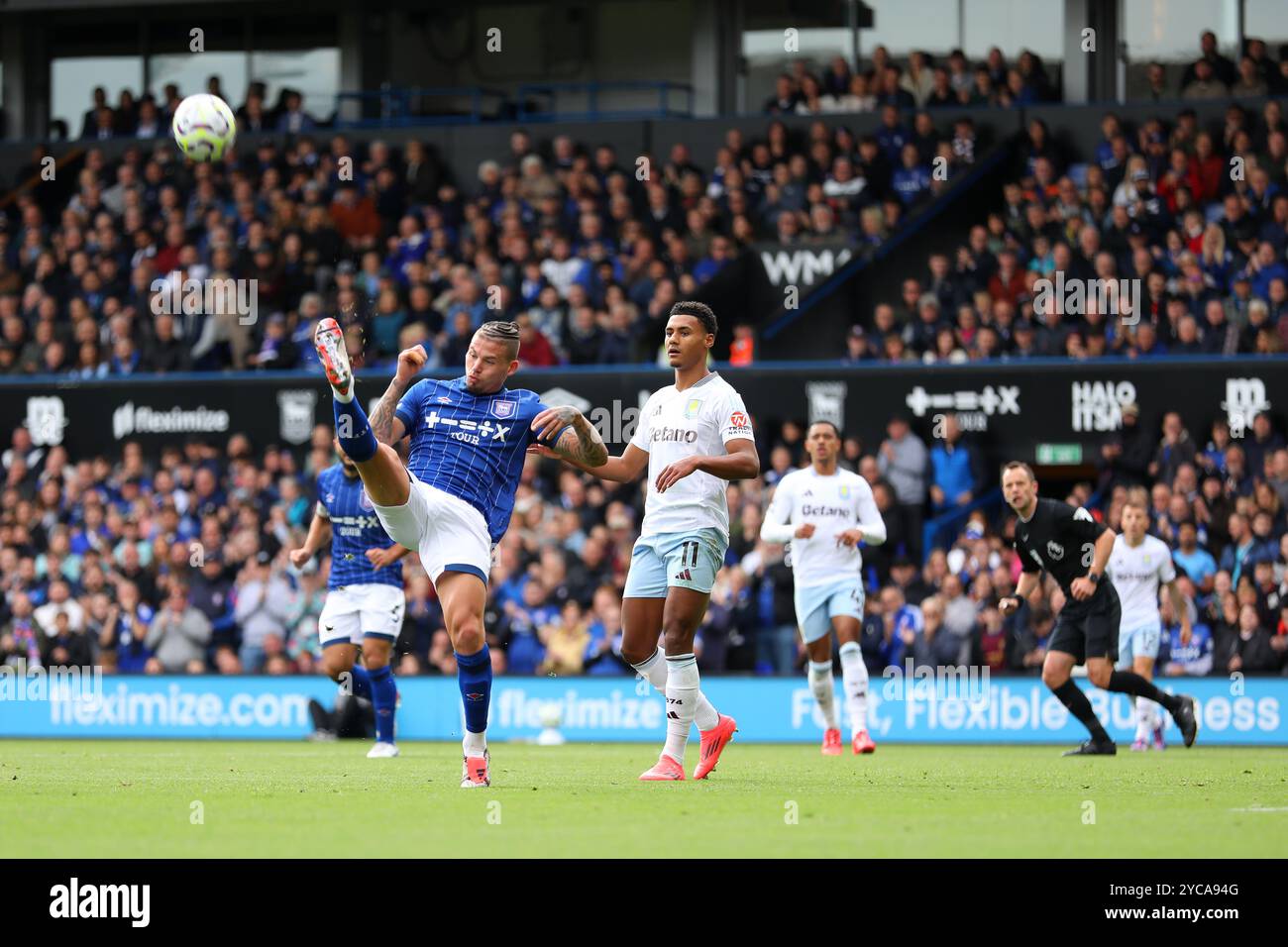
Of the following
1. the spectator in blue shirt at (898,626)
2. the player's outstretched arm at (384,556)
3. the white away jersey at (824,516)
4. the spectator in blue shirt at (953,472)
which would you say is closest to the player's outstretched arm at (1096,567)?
the white away jersey at (824,516)

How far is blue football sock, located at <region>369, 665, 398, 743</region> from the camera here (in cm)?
1539

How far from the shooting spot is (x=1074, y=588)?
15.3 metres

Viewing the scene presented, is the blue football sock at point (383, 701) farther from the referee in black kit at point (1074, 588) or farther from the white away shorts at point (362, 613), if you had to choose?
the referee in black kit at point (1074, 588)

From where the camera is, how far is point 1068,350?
72.7 feet

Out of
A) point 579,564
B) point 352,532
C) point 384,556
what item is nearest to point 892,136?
point 579,564

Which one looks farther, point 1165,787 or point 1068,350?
point 1068,350

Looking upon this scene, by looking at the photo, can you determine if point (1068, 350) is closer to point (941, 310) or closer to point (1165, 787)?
point (941, 310)

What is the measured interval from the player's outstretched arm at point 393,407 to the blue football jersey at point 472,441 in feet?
0.28

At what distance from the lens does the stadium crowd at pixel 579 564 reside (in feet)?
66.2

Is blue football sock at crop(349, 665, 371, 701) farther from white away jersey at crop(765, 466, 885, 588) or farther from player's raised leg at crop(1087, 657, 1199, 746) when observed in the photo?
player's raised leg at crop(1087, 657, 1199, 746)
